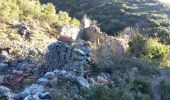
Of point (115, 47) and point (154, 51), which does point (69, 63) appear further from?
point (154, 51)

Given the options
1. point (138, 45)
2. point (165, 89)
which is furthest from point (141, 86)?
point (138, 45)

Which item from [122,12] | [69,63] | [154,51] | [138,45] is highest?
[69,63]

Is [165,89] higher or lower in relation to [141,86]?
lower

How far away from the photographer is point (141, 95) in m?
9.34

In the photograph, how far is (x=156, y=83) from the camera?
1054 cm

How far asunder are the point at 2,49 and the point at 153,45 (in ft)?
15.4

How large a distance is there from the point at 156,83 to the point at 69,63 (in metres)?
2.16

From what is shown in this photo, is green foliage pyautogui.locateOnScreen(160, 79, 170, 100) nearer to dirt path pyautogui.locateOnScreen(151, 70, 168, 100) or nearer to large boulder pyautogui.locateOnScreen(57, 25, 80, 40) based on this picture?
dirt path pyautogui.locateOnScreen(151, 70, 168, 100)

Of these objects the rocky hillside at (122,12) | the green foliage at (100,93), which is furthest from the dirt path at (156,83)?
the rocky hillside at (122,12)

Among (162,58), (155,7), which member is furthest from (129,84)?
(155,7)

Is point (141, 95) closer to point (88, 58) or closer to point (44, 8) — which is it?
point (88, 58)

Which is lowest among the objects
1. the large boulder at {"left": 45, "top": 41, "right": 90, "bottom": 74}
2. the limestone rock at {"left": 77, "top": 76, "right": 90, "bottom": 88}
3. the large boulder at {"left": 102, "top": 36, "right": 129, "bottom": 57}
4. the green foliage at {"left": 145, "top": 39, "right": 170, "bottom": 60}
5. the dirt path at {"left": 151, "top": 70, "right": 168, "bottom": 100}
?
the dirt path at {"left": 151, "top": 70, "right": 168, "bottom": 100}

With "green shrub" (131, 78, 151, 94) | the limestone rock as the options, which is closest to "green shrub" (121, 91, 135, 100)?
"green shrub" (131, 78, 151, 94)

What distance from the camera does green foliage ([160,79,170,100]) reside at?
971cm
